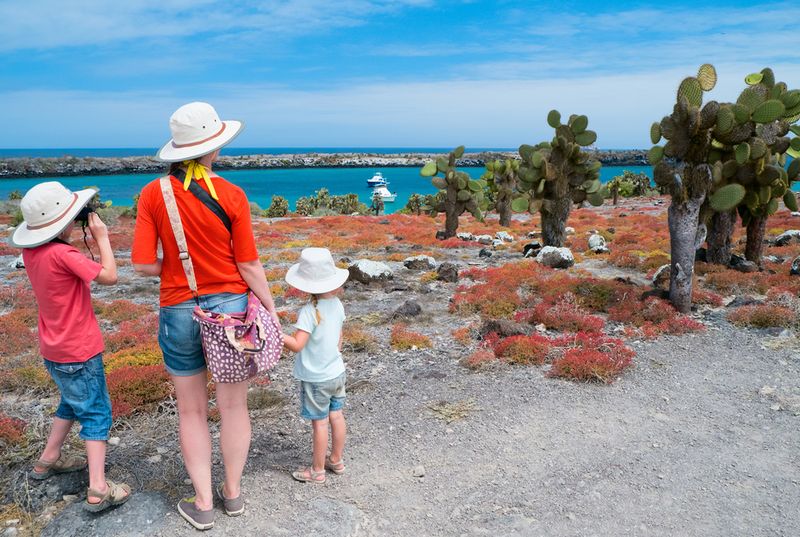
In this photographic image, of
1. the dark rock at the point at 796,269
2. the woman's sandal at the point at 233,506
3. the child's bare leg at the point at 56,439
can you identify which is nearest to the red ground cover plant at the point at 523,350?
the woman's sandal at the point at 233,506

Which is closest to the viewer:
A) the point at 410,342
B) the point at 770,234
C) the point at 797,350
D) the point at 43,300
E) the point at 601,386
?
the point at 43,300

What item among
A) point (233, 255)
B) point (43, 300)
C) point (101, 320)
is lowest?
point (101, 320)

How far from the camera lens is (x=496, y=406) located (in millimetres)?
6379

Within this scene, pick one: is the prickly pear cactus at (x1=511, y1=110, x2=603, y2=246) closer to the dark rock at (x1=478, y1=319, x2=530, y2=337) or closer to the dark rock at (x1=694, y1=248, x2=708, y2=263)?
the dark rock at (x1=694, y1=248, x2=708, y2=263)

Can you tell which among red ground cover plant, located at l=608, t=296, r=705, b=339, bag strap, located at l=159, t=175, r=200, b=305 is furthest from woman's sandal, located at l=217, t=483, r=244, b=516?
red ground cover plant, located at l=608, t=296, r=705, b=339

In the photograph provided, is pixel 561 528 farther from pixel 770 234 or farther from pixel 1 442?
pixel 770 234

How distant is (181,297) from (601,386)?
518cm

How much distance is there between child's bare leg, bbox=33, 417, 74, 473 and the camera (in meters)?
4.30

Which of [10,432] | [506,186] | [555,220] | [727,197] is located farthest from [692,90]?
[506,186]

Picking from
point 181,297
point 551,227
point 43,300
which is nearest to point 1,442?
point 43,300

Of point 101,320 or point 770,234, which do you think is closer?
point 101,320

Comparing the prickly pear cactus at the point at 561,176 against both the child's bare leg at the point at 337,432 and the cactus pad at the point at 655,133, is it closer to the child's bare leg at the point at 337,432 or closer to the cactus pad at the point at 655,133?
the cactus pad at the point at 655,133

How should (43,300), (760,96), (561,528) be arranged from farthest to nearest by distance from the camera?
(760,96) → (561,528) → (43,300)

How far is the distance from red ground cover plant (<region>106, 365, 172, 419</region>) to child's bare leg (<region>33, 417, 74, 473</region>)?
1.52m
